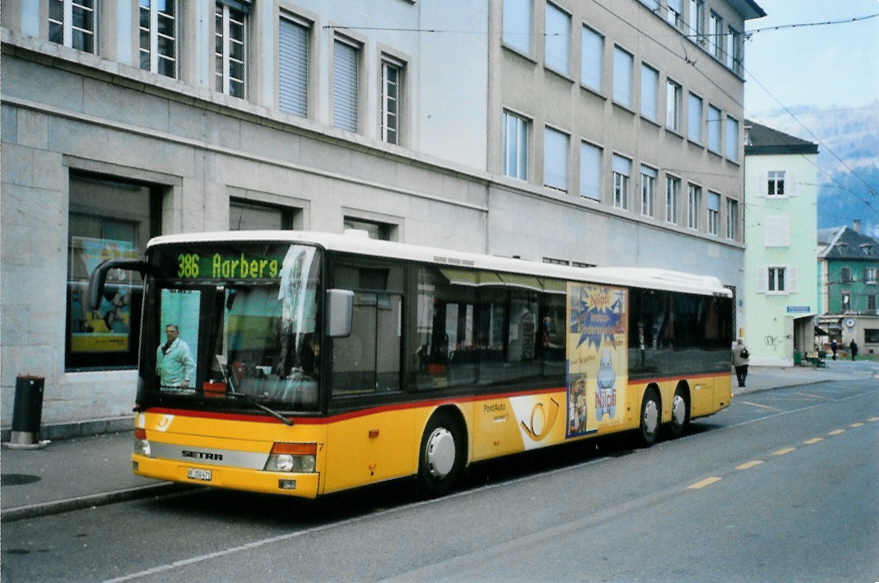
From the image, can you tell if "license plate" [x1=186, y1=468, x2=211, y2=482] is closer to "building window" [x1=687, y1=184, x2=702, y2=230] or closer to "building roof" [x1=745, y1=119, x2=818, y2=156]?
"building window" [x1=687, y1=184, x2=702, y2=230]

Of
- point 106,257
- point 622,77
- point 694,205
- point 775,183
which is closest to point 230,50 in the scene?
point 106,257

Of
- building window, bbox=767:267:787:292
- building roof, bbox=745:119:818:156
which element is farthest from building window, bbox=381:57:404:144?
building window, bbox=767:267:787:292

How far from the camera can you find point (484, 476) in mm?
12469

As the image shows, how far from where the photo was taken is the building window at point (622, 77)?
33.0 m

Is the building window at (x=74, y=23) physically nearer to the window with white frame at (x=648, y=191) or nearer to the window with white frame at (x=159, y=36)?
the window with white frame at (x=159, y=36)

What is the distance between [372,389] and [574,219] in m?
20.9

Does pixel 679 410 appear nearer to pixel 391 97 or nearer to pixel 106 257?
pixel 391 97

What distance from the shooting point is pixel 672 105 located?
38.0 m

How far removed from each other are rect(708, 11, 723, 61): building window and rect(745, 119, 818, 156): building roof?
20.8 m

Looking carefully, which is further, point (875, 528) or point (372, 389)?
point (372, 389)

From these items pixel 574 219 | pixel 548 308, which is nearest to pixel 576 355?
pixel 548 308

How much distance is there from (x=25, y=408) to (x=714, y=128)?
3549cm

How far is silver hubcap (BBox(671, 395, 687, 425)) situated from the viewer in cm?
1725

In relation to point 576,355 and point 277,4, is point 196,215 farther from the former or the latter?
point 576,355
